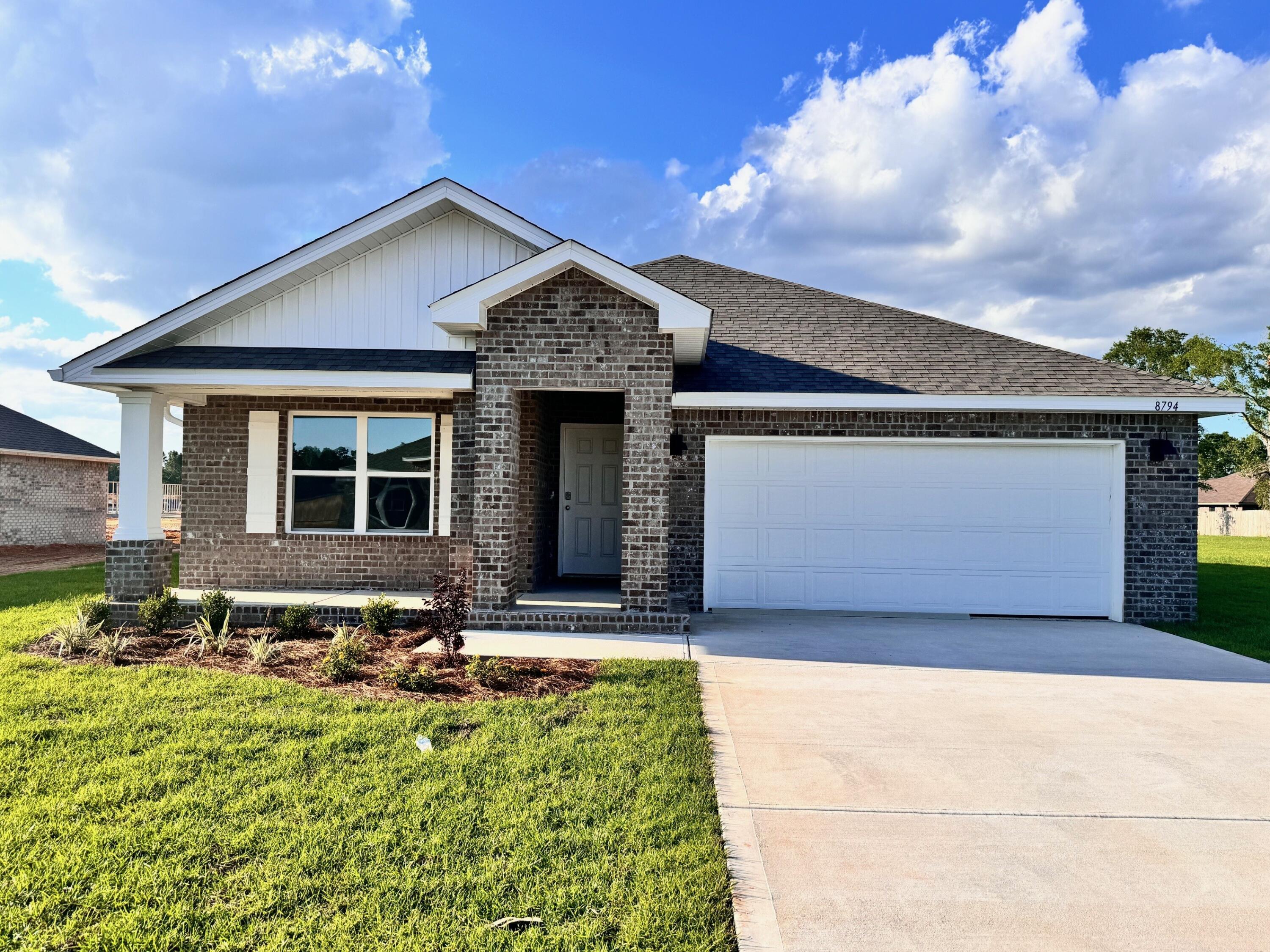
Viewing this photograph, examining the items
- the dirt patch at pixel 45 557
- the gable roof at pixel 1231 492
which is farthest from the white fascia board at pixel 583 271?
the gable roof at pixel 1231 492

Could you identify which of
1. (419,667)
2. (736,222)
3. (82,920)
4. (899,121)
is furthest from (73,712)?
(736,222)

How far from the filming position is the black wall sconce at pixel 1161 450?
31.4 ft

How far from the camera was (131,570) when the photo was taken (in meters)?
8.70

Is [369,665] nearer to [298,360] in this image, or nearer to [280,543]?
[298,360]

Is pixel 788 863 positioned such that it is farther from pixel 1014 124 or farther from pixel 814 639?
pixel 1014 124

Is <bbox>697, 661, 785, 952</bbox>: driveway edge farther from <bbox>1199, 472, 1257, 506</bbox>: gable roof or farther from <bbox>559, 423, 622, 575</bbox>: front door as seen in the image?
<bbox>1199, 472, 1257, 506</bbox>: gable roof

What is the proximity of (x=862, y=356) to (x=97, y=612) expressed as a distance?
1011 centimetres

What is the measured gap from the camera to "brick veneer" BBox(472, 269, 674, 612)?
8102 millimetres

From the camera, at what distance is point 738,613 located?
9547mm

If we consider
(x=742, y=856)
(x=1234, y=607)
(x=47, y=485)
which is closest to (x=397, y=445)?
(x=742, y=856)

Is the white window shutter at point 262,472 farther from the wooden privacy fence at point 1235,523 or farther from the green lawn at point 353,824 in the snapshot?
the wooden privacy fence at point 1235,523

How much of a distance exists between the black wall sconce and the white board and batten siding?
8.68 meters

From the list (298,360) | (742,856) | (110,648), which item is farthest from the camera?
(298,360)

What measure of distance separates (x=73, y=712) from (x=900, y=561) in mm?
8901
